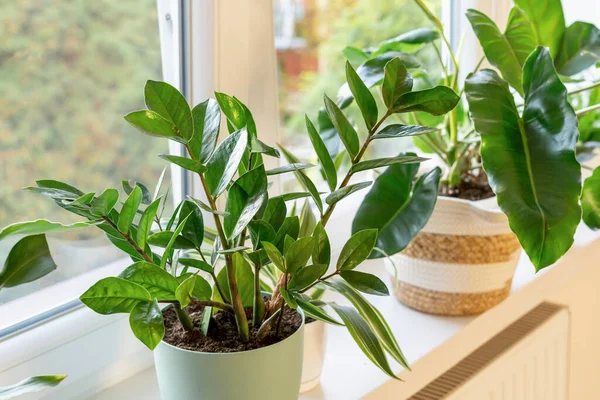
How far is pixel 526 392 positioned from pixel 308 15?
0.79m

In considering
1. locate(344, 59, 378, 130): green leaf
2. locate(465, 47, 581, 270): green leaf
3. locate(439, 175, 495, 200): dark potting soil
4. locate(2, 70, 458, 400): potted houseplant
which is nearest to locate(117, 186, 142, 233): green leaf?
locate(2, 70, 458, 400): potted houseplant

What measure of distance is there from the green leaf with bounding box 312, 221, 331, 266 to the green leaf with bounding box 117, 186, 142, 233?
0.16 meters

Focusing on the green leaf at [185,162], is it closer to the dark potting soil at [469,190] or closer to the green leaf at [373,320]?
the green leaf at [373,320]

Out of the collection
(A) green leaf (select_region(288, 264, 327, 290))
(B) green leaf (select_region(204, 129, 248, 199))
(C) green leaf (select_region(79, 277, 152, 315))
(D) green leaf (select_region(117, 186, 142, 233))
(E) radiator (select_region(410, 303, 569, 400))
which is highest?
(B) green leaf (select_region(204, 129, 248, 199))

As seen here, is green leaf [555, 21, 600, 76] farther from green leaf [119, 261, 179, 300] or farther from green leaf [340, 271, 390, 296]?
green leaf [119, 261, 179, 300]

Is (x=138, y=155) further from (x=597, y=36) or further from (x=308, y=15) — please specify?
(x=597, y=36)

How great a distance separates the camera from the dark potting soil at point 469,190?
1.05 m

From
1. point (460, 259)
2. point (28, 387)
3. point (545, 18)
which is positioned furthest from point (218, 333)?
point (545, 18)

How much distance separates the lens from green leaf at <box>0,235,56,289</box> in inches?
22.6

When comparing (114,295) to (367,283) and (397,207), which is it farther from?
(397,207)

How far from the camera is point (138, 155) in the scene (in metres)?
0.88

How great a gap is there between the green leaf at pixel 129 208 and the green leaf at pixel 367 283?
19cm

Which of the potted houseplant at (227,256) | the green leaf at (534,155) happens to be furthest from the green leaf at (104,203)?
the green leaf at (534,155)

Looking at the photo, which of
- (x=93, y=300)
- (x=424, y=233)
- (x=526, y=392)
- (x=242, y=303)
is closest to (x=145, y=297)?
(x=93, y=300)
